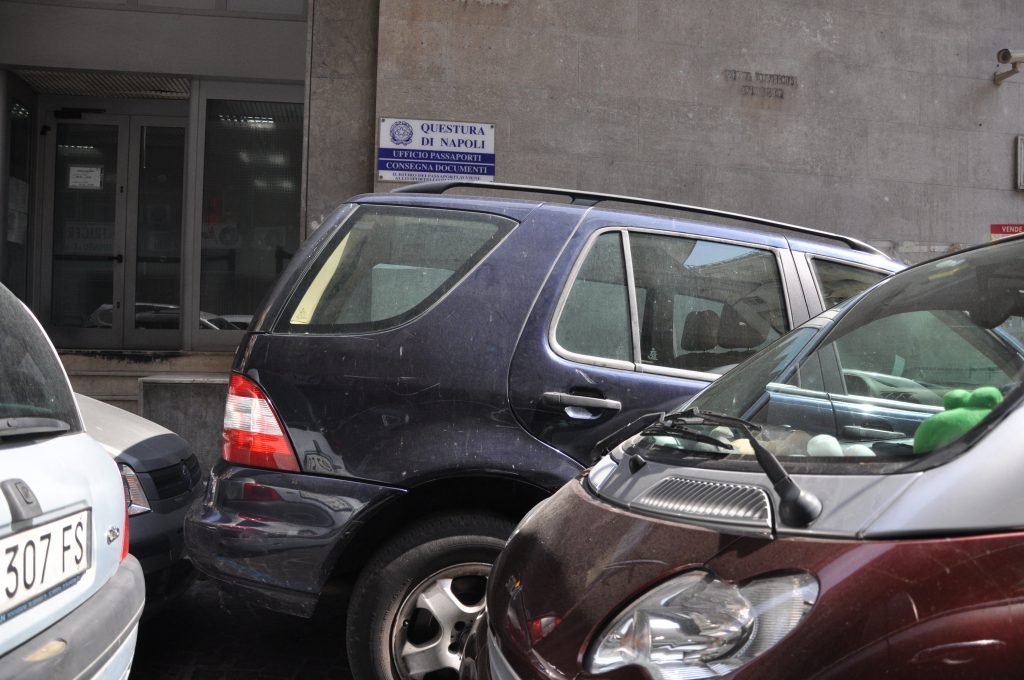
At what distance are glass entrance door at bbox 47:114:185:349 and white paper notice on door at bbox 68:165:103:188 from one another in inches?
0.5

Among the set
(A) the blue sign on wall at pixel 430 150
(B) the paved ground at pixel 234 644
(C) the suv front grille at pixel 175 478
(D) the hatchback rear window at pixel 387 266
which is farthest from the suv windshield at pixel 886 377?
(A) the blue sign on wall at pixel 430 150

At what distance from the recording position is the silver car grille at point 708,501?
1.55 m

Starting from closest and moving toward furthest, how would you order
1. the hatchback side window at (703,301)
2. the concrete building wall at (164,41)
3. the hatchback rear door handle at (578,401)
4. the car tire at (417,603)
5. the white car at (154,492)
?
the car tire at (417,603) < the hatchback rear door handle at (578,401) < the hatchback side window at (703,301) < the white car at (154,492) < the concrete building wall at (164,41)

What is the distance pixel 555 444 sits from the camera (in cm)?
296

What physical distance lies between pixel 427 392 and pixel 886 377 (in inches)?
56.1

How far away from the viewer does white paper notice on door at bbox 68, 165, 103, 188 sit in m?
10.3

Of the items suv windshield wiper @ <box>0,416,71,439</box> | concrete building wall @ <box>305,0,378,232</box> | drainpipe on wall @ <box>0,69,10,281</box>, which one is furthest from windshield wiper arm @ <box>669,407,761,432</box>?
drainpipe on wall @ <box>0,69,10,281</box>

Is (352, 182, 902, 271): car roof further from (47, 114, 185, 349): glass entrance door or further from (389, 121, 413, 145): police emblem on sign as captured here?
(47, 114, 185, 349): glass entrance door

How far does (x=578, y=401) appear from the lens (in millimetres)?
2975

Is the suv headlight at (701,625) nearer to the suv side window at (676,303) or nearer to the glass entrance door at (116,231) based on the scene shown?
the suv side window at (676,303)

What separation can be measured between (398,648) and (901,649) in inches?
75.7

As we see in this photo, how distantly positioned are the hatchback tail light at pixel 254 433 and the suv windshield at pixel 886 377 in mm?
1294

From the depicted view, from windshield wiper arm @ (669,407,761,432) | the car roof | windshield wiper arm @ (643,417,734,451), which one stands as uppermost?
the car roof

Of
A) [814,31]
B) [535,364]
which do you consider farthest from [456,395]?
[814,31]
